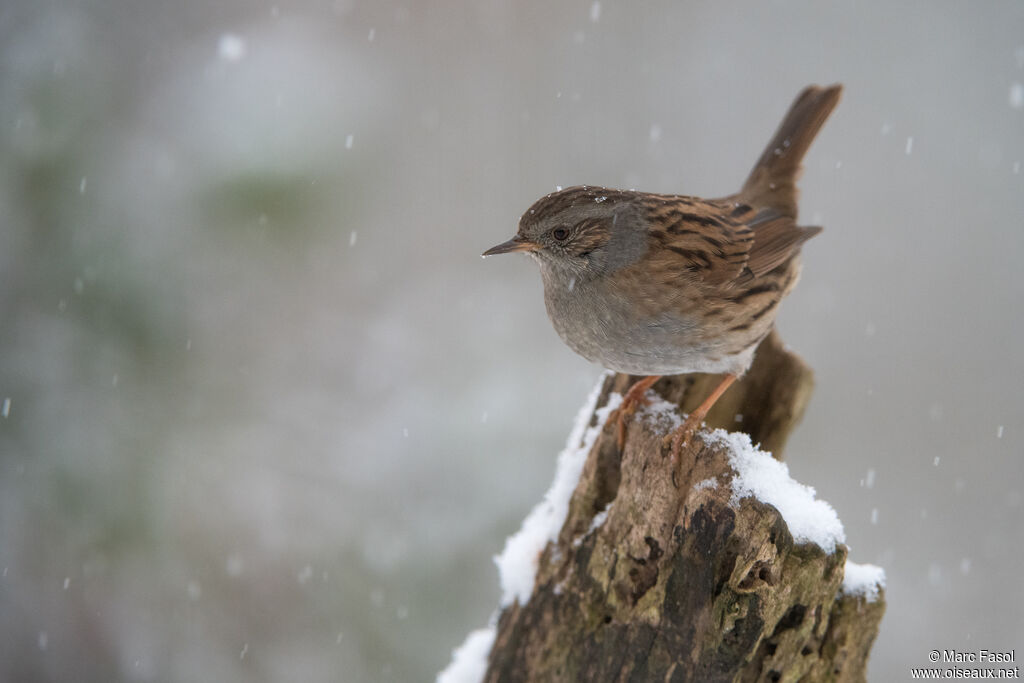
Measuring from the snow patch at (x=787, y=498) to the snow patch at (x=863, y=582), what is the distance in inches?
9.9

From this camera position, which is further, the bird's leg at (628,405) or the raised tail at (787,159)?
the raised tail at (787,159)

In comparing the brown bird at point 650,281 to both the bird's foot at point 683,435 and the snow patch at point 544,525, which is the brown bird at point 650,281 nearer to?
the bird's foot at point 683,435

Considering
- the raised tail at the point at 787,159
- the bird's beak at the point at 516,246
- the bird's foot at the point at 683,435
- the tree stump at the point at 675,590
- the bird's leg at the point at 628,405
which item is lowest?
the tree stump at the point at 675,590

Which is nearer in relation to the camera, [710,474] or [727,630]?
[727,630]

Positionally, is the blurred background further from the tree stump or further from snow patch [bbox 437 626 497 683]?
the tree stump

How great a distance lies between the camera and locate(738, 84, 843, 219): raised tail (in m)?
4.43

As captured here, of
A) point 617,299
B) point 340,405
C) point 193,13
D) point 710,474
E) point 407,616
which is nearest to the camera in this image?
point 710,474

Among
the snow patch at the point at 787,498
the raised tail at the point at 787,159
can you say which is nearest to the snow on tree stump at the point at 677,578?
the snow patch at the point at 787,498

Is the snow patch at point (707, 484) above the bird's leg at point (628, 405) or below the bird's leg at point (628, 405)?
below

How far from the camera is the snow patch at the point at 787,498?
2729 mm

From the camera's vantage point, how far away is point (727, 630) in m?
2.73

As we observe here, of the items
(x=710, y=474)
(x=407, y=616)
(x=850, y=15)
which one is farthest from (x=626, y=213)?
(x=850, y=15)

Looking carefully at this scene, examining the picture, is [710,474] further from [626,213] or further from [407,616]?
[407,616]

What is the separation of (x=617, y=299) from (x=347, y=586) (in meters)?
2.87
